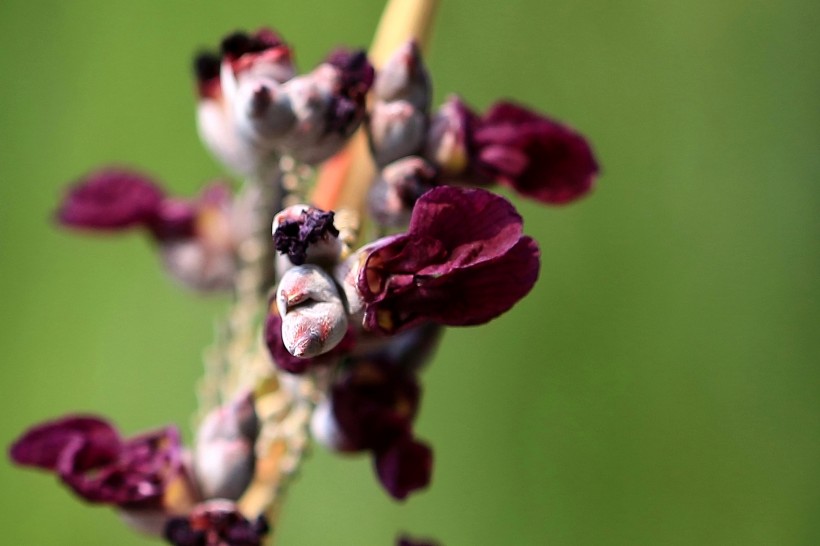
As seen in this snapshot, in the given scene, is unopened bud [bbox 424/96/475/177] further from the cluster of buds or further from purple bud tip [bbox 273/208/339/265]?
purple bud tip [bbox 273/208/339/265]

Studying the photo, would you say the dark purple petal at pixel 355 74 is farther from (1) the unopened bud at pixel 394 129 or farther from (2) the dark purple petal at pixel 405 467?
(2) the dark purple petal at pixel 405 467

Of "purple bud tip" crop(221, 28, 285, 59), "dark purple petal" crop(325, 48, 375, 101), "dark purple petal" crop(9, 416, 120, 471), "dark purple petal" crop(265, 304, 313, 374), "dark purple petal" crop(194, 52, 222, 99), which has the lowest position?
"dark purple petal" crop(9, 416, 120, 471)

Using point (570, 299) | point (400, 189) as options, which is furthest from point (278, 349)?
point (570, 299)

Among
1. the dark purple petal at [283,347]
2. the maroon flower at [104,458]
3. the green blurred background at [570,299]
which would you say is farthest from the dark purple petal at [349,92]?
the green blurred background at [570,299]

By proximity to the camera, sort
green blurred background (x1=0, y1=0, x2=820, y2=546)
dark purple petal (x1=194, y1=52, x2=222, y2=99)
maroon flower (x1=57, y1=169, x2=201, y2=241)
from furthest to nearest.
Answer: green blurred background (x1=0, y1=0, x2=820, y2=546), maroon flower (x1=57, y1=169, x2=201, y2=241), dark purple petal (x1=194, y1=52, x2=222, y2=99)

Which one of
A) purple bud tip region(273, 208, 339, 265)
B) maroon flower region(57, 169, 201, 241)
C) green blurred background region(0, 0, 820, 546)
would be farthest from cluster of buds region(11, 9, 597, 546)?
green blurred background region(0, 0, 820, 546)

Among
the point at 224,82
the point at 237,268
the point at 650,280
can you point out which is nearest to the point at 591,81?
the point at 650,280
